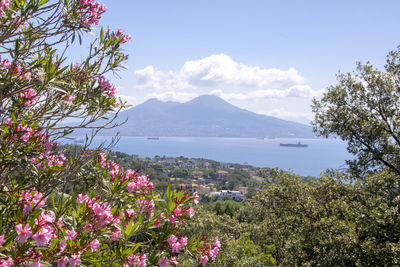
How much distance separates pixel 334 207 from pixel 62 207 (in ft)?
20.5

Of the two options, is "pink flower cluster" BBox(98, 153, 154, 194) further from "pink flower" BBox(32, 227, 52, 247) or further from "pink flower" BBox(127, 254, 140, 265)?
"pink flower" BBox(32, 227, 52, 247)

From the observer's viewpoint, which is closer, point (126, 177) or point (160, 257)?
point (160, 257)

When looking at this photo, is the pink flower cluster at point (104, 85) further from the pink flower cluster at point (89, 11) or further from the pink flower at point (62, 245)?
the pink flower at point (62, 245)

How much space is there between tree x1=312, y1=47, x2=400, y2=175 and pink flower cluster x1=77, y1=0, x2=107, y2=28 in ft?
28.0

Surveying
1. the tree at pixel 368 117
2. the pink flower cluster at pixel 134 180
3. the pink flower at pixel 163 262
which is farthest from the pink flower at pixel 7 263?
the tree at pixel 368 117

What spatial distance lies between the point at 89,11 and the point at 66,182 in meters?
1.55

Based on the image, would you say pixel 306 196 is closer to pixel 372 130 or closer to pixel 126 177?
pixel 372 130

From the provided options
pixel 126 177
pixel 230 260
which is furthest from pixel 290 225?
pixel 126 177

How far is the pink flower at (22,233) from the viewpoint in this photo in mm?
1187

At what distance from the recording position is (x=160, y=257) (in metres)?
1.83

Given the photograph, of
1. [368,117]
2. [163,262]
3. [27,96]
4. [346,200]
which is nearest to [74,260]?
[163,262]

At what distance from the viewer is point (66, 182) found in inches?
73.2

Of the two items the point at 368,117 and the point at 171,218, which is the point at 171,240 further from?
the point at 368,117

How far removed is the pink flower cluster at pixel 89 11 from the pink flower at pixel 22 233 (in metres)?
1.86
